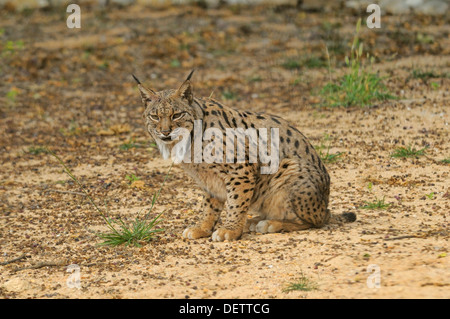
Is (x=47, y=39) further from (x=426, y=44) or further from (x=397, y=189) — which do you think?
(x=397, y=189)

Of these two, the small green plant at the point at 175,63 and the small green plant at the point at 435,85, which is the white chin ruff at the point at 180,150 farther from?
the small green plant at the point at 175,63

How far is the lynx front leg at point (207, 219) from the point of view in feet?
20.3

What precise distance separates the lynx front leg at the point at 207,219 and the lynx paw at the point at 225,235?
20 cm

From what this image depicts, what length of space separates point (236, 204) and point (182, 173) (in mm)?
2593

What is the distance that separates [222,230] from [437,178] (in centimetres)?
281

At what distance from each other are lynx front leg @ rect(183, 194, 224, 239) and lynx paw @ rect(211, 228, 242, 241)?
0.66 ft

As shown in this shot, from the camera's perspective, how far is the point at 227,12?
58.6ft

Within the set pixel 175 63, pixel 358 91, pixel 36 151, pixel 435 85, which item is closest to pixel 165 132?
pixel 36 151

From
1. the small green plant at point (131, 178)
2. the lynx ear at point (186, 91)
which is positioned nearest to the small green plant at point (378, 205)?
the lynx ear at point (186, 91)

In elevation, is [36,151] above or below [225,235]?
above

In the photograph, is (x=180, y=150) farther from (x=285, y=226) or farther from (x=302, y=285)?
(x=302, y=285)

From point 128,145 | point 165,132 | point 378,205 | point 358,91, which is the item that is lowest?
point 378,205

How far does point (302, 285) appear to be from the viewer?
4691mm

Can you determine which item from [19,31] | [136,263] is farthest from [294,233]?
[19,31]
